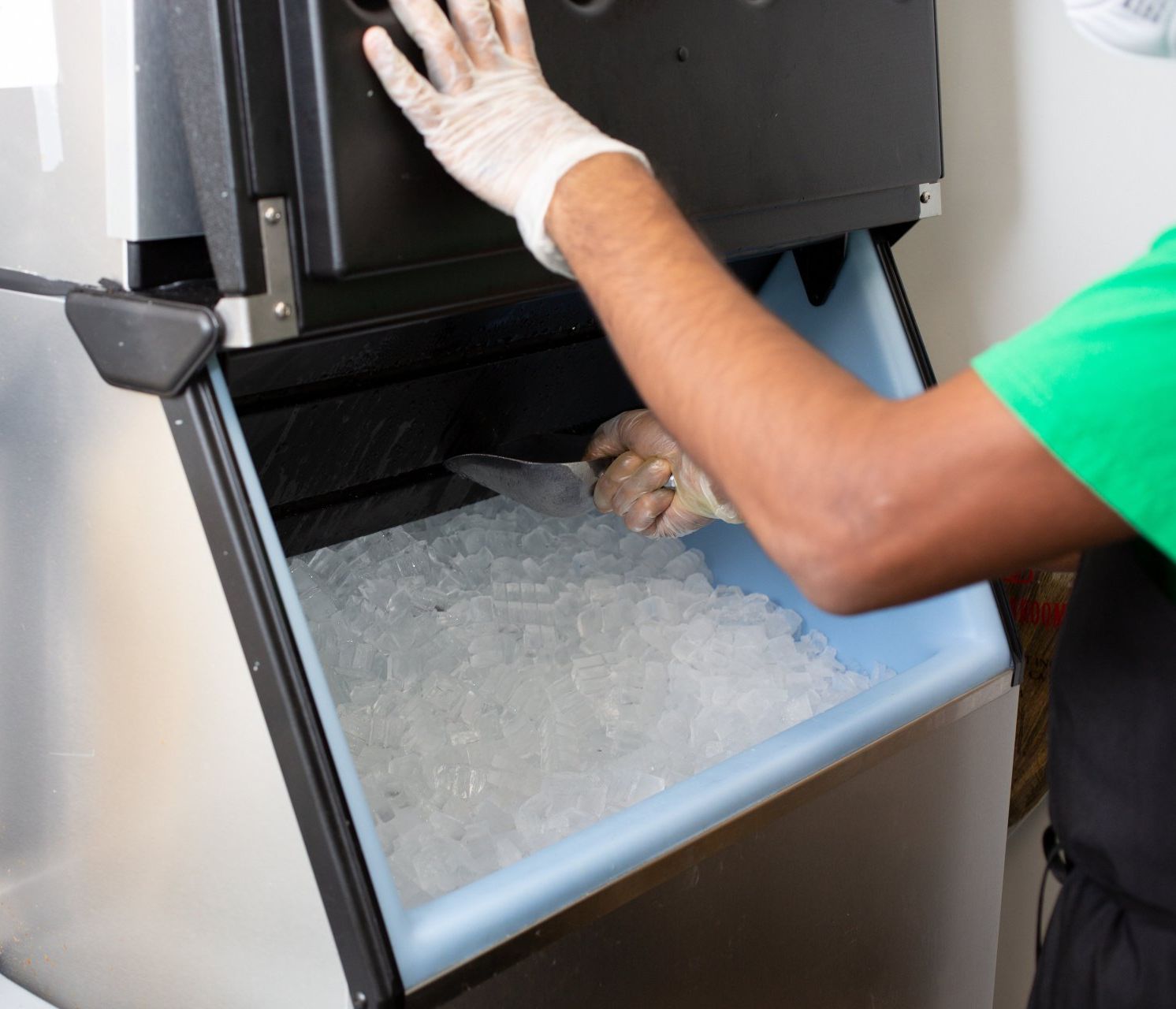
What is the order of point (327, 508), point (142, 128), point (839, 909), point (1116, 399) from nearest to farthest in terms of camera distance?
point (1116, 399) → point (142, 128) → point (839, 909) → point (327, 508)

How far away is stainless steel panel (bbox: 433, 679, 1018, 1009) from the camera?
1097 mm

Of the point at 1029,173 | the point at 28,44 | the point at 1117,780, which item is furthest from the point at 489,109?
the point at 1029,173

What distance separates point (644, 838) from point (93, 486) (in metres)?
0.57

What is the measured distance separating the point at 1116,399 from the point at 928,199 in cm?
Result: 83

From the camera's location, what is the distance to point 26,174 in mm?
1013

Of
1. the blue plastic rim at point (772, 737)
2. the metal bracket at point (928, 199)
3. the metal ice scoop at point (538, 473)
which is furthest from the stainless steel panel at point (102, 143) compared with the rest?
the metal bracket at point (928, 199)

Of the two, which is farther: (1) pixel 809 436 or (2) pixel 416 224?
(2) pixel 416 224

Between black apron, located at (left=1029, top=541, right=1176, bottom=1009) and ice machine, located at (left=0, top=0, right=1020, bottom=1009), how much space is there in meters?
0.27

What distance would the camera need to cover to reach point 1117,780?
3.22ft

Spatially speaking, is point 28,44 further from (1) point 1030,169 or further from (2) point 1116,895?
(1) point 1030,169

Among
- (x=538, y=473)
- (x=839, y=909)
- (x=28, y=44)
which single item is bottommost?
→ (x=839, y=909)

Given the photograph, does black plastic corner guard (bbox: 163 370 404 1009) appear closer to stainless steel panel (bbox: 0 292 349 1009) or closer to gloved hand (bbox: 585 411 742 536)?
stainless steel panel (bbox: 0 292 349 1009)

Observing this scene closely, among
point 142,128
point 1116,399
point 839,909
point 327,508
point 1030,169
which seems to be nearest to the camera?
point 1116,399

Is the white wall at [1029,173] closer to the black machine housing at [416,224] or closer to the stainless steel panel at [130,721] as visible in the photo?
the black machine housing at [416,224]
